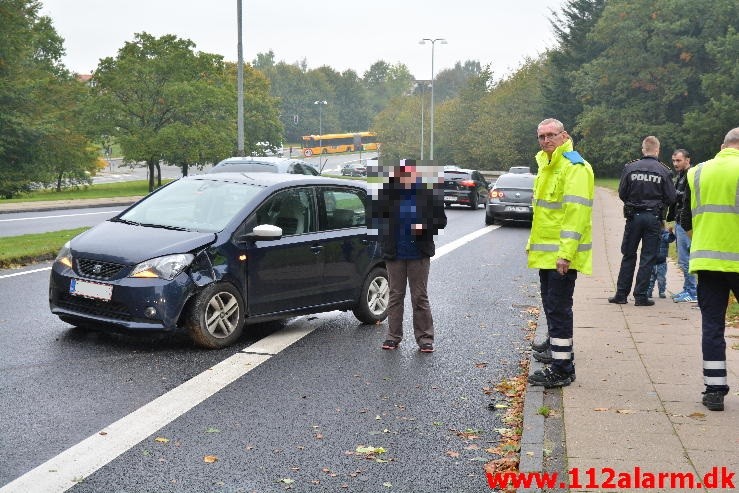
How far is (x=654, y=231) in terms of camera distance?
37.1 feet

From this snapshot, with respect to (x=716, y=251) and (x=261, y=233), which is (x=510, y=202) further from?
(x=716, y=251)

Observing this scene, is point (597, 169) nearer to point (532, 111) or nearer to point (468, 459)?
point (532, 111)

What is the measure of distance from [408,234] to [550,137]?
6.03ft

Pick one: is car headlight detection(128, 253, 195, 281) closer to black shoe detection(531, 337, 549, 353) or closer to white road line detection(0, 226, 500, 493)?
white road line detection(0, 226, 500, 493)

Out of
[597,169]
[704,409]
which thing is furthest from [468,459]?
[597,169]

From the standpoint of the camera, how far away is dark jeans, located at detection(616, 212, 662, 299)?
11.3 m

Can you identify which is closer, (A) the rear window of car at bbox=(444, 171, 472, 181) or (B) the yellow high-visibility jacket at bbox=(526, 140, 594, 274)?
(B) the yellow high-visibility jacket at bbox=(526, 140, 594, 274)

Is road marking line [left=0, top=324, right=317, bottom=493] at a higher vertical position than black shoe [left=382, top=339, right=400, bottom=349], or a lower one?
higher

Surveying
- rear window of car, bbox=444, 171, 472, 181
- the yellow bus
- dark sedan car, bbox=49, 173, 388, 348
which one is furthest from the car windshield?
the yellow bus

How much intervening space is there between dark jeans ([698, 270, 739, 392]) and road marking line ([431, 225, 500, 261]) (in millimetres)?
9962

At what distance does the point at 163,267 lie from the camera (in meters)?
8.13

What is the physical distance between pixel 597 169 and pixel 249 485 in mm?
76896

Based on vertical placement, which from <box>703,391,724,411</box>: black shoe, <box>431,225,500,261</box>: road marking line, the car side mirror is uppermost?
the car side mirror

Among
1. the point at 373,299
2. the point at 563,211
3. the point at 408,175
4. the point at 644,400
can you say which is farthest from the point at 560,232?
the point at 373,299
